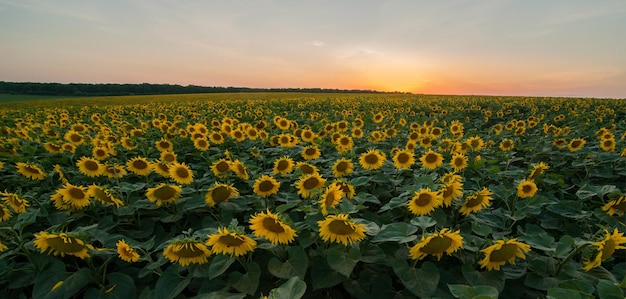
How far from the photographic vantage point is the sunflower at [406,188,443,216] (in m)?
2.39

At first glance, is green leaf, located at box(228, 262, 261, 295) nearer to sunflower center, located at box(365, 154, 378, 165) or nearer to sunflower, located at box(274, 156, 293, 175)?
sunflower, located at box(274, 156, 293, 175)

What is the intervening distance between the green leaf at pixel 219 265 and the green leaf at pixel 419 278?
0.90m

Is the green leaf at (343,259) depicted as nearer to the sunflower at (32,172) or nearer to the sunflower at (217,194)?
the sunflower at (217,194)

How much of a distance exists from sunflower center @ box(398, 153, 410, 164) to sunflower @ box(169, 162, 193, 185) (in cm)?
225

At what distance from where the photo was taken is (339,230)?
6.33 feet

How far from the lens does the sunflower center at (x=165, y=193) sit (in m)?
2.74

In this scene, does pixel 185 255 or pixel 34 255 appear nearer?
pixel 185 255

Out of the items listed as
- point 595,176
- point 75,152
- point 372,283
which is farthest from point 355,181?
point 75,152

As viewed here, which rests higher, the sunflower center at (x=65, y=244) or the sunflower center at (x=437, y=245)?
the sunflower center at (x=437, y=245)

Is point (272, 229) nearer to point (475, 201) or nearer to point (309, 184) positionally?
point (309, 184)

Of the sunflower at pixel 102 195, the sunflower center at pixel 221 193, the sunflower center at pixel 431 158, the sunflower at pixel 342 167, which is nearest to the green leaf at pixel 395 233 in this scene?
the sunflower center at pixel 221 193

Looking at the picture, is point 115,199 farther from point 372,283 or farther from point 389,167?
point 389,167

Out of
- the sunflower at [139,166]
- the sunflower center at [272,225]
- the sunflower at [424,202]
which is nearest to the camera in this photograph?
the sunflower center at [272,225]

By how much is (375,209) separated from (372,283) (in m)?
1.41
